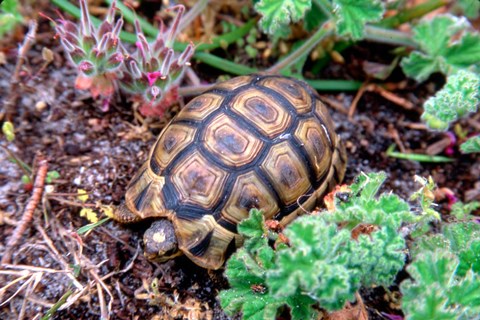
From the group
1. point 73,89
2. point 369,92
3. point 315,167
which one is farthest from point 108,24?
point 369,92

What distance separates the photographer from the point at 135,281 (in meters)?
2.95

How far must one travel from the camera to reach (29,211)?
9.94ft

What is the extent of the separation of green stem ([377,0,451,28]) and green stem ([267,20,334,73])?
0.60 m

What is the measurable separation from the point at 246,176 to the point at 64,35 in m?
1.38

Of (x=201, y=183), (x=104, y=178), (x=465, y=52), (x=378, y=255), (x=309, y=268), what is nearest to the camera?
(x=309, y=268)

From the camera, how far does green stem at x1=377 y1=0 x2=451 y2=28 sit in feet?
12.6

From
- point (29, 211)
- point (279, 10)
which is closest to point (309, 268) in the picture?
point (279, 10)

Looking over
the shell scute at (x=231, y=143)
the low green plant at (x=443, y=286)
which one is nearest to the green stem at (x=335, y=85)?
the shell scute at (x=231, y=143)

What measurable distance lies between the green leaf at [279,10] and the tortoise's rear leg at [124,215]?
1.41 metres

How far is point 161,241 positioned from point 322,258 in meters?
1.04

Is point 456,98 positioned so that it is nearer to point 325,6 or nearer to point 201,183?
point 325,6

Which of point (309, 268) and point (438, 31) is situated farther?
point (438, 31)

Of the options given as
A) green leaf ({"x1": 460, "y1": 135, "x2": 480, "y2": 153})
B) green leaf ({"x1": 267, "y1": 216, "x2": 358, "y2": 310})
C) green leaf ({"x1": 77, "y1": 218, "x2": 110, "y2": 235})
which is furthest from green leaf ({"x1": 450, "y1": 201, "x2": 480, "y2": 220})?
green leaf ({"x1": 77, "y1": 218, "x2": 110, "y2": 235})

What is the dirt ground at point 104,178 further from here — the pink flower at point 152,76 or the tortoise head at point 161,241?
the pink flower at point 152,76
